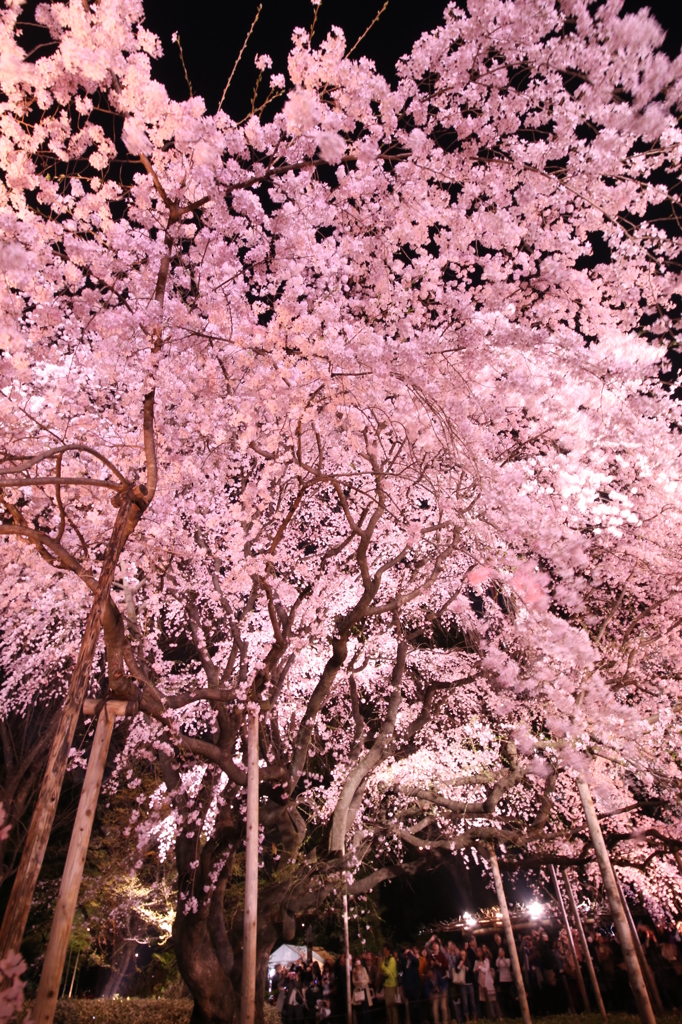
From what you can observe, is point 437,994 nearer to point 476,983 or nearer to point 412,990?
point 412,990

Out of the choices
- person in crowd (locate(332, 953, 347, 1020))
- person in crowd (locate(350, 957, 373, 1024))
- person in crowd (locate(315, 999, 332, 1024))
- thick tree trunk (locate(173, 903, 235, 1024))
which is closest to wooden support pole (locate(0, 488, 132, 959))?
thick tree trunk (locate(173, 903, 235, 1024))

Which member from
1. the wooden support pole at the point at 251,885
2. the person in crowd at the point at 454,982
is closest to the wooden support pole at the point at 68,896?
the wooden support pole at the point at 251,885

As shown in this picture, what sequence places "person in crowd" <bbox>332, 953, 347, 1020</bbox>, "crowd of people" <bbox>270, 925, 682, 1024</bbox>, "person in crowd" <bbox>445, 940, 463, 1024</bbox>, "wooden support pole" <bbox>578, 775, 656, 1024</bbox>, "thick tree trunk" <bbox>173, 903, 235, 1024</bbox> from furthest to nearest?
"person in crowd" <bbox>332, 953, 347, 1020</bbox>
"person in crowd" <bbox>445, 940, 463, 1024</bbox>
"crowd of people" <bbox>270, 925, 682, 1024</bbox>
"thick tree trunk" <bbox>173, 903, 235, 1024</bbox>
"wooden support pole" <bbox>578, 775, 656, 1024</bbox>

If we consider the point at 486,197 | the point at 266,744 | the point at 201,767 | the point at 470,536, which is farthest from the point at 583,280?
the point at 201,767

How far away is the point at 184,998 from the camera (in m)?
12.2

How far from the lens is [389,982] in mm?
10109

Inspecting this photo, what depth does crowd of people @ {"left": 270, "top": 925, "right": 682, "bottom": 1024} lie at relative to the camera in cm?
979

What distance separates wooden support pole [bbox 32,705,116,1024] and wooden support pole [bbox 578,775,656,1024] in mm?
5553

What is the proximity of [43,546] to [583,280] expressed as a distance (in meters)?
→ 6.78

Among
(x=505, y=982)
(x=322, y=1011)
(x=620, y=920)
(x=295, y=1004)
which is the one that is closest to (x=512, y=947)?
(x=505, y=982)

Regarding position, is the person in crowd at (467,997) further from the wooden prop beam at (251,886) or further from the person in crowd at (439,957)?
the wooden prop beam at (251,886)

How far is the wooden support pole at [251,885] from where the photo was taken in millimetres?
5945

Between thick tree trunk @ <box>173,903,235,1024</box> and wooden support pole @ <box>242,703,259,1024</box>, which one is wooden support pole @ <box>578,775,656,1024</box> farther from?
thick tree trunk @ <box>173,903,235,1024</box>

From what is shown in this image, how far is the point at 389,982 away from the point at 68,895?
350 inches
